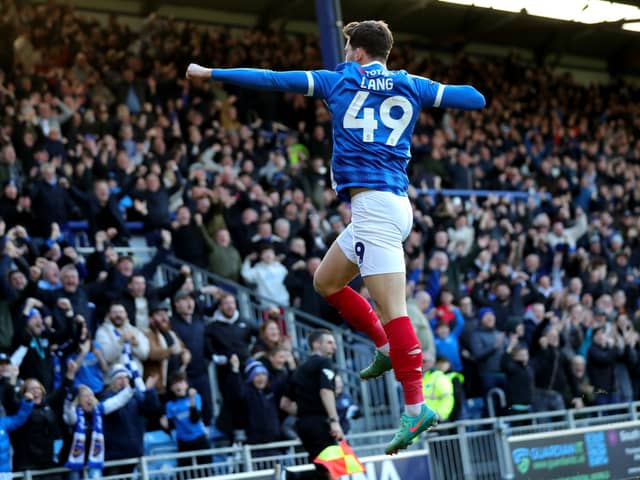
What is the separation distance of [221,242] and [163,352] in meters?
2.67

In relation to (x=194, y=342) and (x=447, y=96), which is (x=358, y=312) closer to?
(x=447, y=96)

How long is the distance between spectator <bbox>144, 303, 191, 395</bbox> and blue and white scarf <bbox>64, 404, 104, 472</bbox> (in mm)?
1359

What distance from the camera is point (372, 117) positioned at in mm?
6188

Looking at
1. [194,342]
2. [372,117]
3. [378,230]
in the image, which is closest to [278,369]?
[194,342]

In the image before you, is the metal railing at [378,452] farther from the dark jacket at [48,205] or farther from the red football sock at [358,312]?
the red football sock at [358,312]

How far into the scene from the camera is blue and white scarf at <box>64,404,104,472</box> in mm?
10297

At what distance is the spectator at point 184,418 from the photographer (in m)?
11.4

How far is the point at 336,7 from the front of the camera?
948cm

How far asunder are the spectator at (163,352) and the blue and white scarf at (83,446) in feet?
4.46

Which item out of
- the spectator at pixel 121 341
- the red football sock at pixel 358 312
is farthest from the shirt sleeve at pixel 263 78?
the spectator at pixel 121 341

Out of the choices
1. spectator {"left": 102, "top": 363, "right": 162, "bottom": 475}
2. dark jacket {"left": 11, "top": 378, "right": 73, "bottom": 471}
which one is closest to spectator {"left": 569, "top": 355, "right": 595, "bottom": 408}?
spectator {"left": 102, "top": 363, "right": 162, "bottom": 475}

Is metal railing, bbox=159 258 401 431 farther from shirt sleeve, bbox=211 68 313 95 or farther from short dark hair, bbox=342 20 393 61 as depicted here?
shirt sleeve, bbox=211 68 313 95

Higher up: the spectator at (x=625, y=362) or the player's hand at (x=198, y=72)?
the player's hand at (x=198, y=72)

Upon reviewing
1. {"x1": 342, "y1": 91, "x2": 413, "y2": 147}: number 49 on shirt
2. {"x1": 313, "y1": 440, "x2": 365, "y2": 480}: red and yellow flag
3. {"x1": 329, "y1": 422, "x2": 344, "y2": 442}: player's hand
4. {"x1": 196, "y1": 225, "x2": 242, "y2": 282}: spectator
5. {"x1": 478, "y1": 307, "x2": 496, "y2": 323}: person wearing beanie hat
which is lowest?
{"x1": 313, "y1": 440, "x2": 365, "y2": 480}: red and yellow flag
